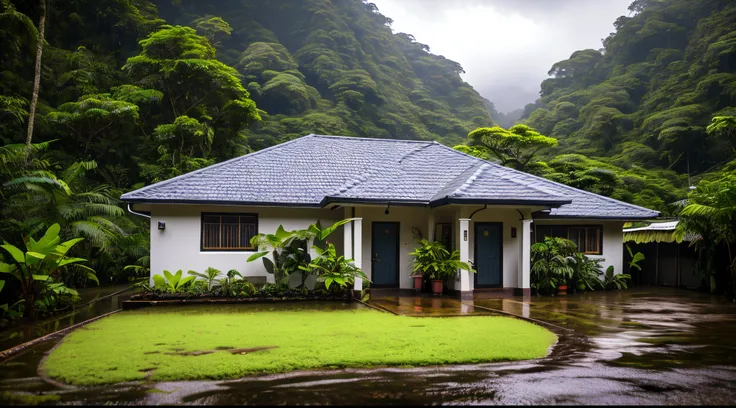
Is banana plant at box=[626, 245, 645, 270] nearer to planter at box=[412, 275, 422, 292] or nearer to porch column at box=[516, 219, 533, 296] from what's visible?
porch column at box=[516, 219, 533, 296]

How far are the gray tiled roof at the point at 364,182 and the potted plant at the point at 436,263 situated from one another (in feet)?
4.19

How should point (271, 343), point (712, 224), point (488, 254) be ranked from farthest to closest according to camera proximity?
point (488, 254), point (712, 224), point (271, 343)

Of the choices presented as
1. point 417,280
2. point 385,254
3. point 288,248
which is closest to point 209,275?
point 288,248

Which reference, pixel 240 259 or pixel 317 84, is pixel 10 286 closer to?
pixel 240 259

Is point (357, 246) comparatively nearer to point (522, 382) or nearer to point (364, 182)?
point (364, 182)

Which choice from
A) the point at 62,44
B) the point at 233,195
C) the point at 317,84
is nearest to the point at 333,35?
the point at 317,84

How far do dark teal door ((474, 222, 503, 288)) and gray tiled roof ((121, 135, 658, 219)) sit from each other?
150 cm

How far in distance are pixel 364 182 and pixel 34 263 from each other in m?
7.90

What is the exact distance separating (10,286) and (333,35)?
38.0 m

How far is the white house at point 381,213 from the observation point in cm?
1286

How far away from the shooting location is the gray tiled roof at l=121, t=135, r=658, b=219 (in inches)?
502

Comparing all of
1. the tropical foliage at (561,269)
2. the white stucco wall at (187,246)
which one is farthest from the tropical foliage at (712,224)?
the white stucco wall at (187,246)

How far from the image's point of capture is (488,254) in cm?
1405

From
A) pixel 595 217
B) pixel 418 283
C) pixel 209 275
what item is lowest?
pixel 418 283
